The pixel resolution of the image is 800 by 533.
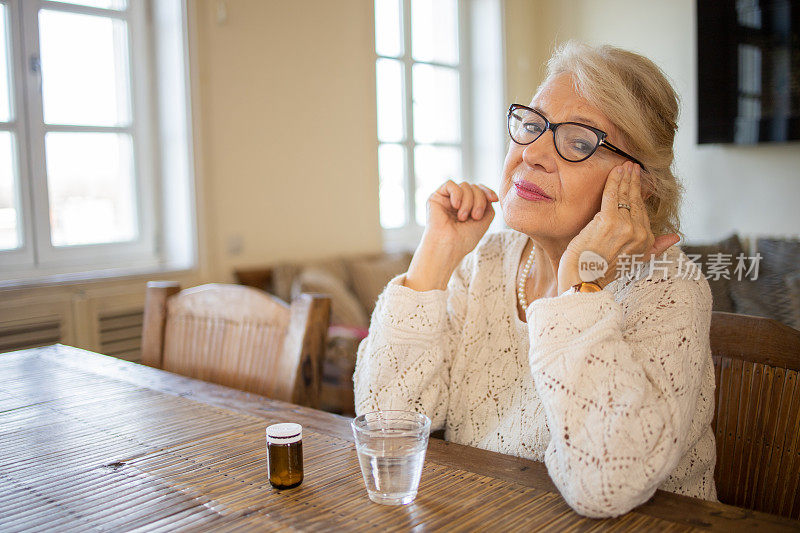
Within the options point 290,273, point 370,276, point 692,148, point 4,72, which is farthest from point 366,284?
point 692,148

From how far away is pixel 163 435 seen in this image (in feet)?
3.55

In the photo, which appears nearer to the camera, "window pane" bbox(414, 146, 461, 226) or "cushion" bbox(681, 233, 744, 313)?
"cushion" bbox(681, 233, 744, 313)

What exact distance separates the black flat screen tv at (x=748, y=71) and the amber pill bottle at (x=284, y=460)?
392 centimetres

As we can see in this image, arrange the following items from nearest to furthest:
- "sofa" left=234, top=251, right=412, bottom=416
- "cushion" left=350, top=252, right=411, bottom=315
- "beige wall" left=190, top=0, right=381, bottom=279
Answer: "sofa" left=234, top=251, right=412, bottom=416, "beige wall" left=190, top=0, right=381, bottom=279, "cushion" left=350, top=252, right=411, bottom=315

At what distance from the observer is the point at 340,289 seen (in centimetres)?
342

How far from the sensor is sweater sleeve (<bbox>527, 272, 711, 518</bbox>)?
825 millimetres

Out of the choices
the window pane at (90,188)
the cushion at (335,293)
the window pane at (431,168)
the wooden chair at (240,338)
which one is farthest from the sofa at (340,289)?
the wooden chair at (240,338)

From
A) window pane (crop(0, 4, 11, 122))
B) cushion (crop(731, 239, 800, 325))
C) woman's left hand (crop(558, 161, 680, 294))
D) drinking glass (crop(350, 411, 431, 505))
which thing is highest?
window pane (crop(0, 4, 11, 122))

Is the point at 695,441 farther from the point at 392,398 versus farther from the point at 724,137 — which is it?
the point at 724,137

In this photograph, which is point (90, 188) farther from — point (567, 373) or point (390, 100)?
point (567, 373)

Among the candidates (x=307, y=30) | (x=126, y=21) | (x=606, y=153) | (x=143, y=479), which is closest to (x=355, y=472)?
(x=143, y=479)

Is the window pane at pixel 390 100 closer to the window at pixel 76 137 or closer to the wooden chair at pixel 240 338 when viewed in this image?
the window at pixel 76 137

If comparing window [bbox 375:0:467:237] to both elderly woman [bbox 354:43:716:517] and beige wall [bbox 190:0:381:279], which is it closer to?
beige wall [bbox 190:0:381:279]

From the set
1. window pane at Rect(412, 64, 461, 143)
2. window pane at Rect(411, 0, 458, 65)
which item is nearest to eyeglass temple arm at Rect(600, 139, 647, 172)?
window pane at Rect(412, 64, 461, 143)
